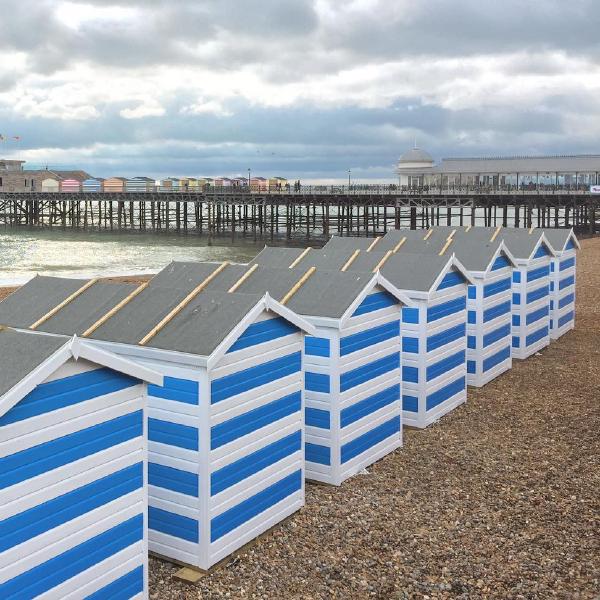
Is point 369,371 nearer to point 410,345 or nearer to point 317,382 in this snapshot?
point 317,382

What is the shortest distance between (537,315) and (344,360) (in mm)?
8743

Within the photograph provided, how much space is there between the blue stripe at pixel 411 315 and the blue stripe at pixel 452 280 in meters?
0.61

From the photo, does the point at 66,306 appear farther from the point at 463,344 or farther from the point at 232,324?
the point at 463,344

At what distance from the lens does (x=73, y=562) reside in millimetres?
5387

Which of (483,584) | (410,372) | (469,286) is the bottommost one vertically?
(483,584)

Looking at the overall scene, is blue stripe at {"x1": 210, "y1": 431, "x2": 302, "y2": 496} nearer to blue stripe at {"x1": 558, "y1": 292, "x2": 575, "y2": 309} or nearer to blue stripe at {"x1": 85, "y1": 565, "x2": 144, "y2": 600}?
blue stripe at {"x1": 85, "y1": 565, "x2": 144, "y2": 600}

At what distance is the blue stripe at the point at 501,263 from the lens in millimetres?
13694

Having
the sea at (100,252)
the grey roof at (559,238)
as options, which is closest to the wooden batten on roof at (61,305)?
the grey roof at (559,238)

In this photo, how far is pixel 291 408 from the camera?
308 inches

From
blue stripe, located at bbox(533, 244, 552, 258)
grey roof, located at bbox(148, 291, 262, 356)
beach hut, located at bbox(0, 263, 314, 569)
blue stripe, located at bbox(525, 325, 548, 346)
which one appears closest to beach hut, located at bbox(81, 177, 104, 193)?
blue stripe, located at bbox(533, 244, 552, 258)

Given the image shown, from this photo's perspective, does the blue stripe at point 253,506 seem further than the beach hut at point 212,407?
Yes

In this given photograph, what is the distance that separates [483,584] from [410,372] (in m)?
4.72

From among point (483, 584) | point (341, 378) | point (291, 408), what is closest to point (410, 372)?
point (341, 378)

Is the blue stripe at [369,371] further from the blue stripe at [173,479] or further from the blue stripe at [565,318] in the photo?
the blue stripe at [565,318]
